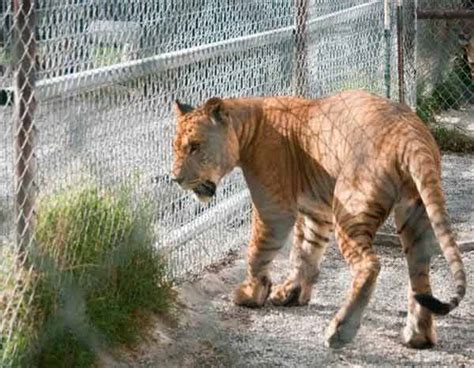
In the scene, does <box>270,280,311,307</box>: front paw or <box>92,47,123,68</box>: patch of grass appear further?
<box>270,280,311,307</box>: front paw

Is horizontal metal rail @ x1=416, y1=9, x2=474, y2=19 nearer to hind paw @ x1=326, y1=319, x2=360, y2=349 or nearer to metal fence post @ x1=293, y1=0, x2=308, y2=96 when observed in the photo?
metal fence post @ x1=293, y1=0, x2=308, y2=96

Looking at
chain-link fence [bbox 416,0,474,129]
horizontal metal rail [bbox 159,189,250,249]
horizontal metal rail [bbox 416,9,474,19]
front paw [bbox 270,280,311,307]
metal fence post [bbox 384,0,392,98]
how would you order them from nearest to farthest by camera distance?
horizontal metal rail [bbox 159,189,250,249], front paw [bbox 270,280,311,307], metal fence post [bbox 384,0,392,98], horizontal metal rail [bbox 416,9,474,19], chain-link fence [bbox 416,0,474,129]

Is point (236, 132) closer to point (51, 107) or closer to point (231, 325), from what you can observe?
point (231, 325)

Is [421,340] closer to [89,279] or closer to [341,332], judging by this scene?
[341,332]

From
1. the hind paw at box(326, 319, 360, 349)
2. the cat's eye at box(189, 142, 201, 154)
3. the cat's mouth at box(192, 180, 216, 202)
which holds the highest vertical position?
the cat's eye at box(189, 142, 201, 154)

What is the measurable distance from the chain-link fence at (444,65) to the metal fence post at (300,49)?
356 centimetres

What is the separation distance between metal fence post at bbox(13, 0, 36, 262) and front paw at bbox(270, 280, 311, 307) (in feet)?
6.22

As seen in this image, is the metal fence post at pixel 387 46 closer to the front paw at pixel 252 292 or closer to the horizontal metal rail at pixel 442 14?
the horizontal metal rail at pixel 442 14

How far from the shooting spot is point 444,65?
1149 cm

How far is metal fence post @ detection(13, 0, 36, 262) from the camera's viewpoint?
13.1ft

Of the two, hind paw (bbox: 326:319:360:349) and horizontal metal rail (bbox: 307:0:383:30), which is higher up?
horizontal metal rail (bbox: 307:0:383:30)

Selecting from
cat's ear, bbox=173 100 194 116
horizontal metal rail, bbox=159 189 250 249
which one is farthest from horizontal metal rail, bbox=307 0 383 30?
cat's ear, bbox=173 100 194 116

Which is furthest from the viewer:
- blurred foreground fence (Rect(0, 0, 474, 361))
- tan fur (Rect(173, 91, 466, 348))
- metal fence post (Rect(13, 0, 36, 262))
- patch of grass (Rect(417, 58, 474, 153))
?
patch of grass (Rect(417, 58, 474, 153))

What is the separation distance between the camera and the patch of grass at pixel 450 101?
10.1 m
